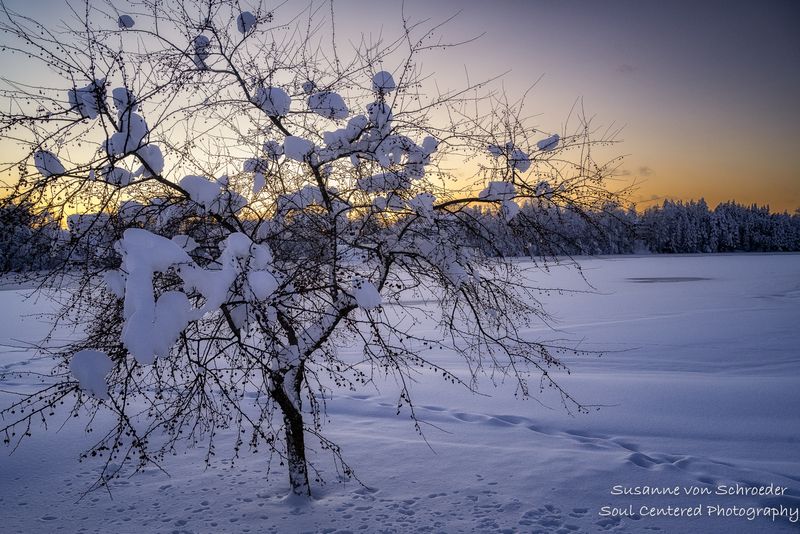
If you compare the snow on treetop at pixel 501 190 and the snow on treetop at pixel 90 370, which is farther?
the snow on treetop at pixel 501 190

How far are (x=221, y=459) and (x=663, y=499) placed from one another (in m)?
4.61

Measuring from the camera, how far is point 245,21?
3383mm

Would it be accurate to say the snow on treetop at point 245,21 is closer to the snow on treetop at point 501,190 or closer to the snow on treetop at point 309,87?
the snow on treetop at point 309,87

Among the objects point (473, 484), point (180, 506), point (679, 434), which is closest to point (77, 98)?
Result: point (180, 506)

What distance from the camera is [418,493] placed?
14.8 feet

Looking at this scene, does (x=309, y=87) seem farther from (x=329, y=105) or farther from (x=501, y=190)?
(x=501, y=190)

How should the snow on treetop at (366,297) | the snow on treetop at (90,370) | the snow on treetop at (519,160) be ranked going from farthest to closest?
the snow on treetop at (519,160) → the snow on treetop at (366,297) → the snow on treetop at (90,370)

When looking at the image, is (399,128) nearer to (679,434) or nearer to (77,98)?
(77,98)

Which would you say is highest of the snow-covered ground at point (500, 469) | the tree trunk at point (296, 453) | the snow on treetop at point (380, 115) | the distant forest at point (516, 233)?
the snow on treetop at point (380, 115)

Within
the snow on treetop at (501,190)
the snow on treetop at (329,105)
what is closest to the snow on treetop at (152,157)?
the snow on treetop at (329,105)

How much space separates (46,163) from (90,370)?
4.61 ft

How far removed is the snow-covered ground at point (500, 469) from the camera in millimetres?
4078

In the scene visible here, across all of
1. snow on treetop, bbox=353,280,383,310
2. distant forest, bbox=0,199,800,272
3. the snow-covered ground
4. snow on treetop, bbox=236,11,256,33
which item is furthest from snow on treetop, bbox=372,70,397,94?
the snow-covered ground

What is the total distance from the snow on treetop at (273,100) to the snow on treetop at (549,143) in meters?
1.87
